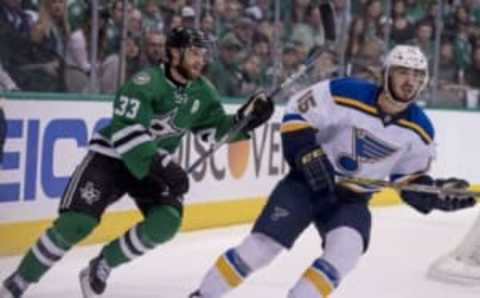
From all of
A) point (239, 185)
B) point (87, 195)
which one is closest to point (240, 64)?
point (239, 185)

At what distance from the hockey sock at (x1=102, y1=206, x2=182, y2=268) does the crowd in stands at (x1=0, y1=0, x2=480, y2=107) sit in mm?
699

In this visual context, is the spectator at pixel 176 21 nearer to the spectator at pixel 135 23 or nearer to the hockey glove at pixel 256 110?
the spectator at pixel 135 23

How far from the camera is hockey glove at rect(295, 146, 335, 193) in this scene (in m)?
3.10

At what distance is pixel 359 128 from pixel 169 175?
2.28 ft

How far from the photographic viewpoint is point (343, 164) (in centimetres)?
331

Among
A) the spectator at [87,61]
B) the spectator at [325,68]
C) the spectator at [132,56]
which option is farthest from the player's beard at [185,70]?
the spectator at [325,68]

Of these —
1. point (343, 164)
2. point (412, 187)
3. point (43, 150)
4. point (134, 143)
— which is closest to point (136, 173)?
point (134, 143)

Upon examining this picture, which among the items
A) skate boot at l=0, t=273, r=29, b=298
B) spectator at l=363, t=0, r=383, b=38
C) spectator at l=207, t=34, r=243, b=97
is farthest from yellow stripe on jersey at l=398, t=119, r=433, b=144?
spectator at l=363, t=0, r=383, b=38

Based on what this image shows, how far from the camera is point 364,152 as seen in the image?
3.28 metres

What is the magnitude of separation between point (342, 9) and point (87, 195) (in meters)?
4.42

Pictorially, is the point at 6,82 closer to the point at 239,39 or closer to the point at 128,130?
the point at 128,130

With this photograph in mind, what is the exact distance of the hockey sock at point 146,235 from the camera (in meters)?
3.44

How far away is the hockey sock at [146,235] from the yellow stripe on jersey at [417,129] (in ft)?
2.82

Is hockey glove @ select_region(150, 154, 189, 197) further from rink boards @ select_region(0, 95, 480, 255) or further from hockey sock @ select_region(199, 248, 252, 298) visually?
rink boards @ select_region(0, 95, 480, 255)
